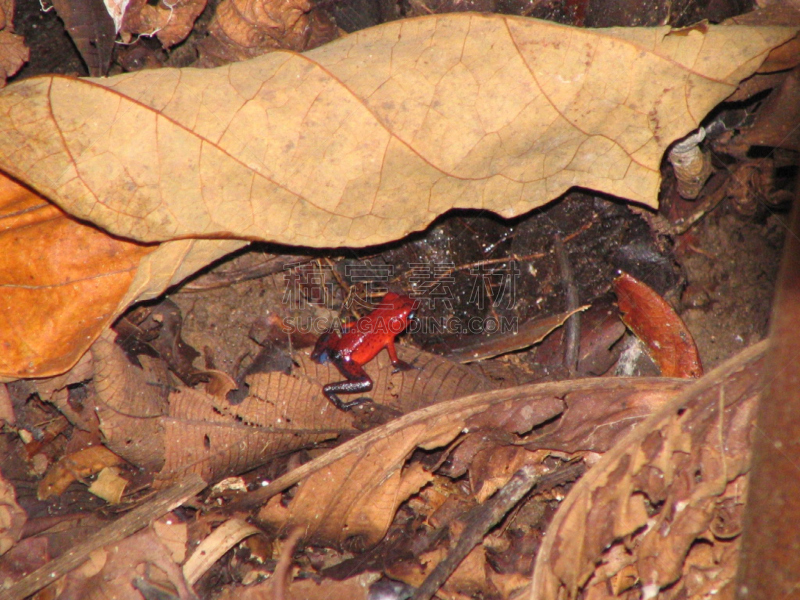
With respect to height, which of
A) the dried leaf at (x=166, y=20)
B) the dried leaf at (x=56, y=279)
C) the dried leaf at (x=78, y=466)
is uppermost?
the dried leaf at (x=166, y=20)

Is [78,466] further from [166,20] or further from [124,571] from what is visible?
[166,20]

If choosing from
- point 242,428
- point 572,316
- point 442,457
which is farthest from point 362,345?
point 572,316

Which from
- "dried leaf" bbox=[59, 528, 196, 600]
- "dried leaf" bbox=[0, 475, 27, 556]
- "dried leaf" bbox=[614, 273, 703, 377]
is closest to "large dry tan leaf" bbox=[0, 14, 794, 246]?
"dried leaf" bbox=[614, 273, 703, 377]

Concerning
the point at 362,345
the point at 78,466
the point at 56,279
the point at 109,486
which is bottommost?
the point at 362,345

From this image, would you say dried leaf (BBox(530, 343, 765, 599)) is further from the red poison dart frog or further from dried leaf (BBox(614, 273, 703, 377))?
the red poison dart frog

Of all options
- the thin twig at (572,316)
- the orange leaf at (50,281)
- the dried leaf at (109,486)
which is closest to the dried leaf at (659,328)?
the thin twig at (572,316)

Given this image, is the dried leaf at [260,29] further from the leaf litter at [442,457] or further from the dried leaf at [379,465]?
the dried leaf at [379,465]
